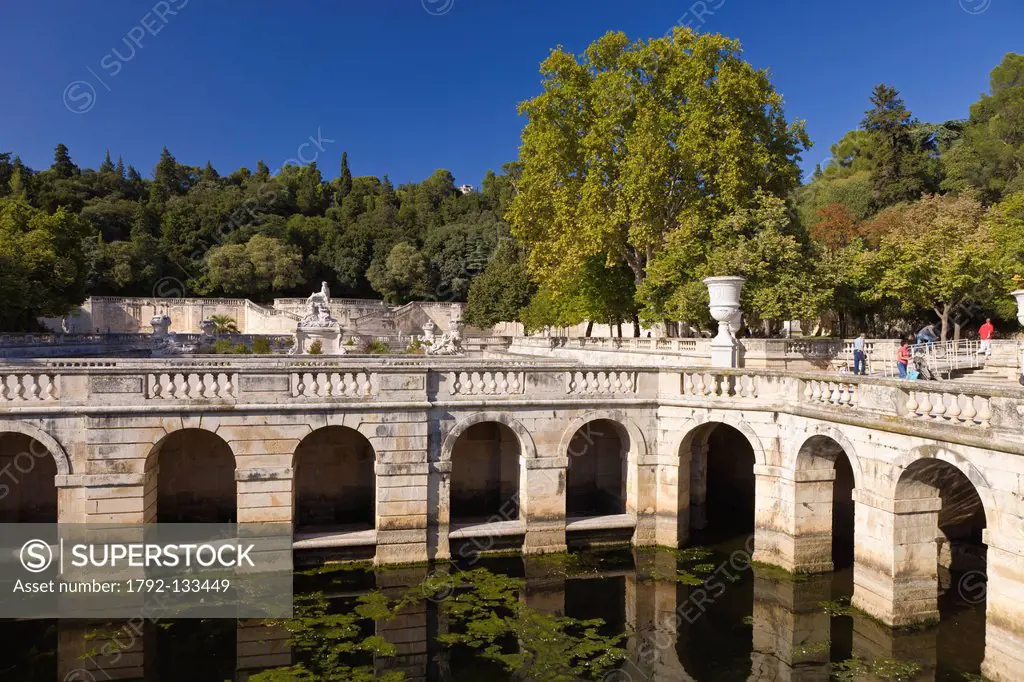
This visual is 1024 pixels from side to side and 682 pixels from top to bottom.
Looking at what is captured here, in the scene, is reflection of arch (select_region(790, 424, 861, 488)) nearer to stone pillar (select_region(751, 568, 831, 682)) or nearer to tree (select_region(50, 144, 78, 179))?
stone pillar (select_region(751, 568, 831, 682))

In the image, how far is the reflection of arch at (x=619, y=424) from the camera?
1558 centimetres

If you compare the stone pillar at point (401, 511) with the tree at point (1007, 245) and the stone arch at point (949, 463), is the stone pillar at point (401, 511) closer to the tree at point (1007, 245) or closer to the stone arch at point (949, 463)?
the stone arch at point (949, 463)

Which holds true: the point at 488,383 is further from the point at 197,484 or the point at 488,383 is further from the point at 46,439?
the point at 46,439

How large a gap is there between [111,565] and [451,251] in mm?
62315

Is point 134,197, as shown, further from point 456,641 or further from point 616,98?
point 456,641

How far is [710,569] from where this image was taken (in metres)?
14.8

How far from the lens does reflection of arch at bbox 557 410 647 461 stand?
1558 cm

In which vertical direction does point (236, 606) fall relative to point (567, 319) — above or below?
below

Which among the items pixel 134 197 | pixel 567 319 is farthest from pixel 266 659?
pixel 134 197

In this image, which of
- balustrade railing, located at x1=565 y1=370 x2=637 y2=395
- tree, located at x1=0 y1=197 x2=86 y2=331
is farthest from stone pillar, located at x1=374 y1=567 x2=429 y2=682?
tree, located at x1=0 y1=197 x2=86 y2=331

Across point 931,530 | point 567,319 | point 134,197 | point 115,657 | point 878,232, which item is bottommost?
point 115,657

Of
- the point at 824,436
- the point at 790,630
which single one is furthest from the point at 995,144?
the point at 790,630

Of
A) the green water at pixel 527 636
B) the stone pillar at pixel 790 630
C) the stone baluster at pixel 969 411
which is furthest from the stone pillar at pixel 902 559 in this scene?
the stone baluster at pixel 969 411

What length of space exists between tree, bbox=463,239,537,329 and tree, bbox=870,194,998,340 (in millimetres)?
25935
